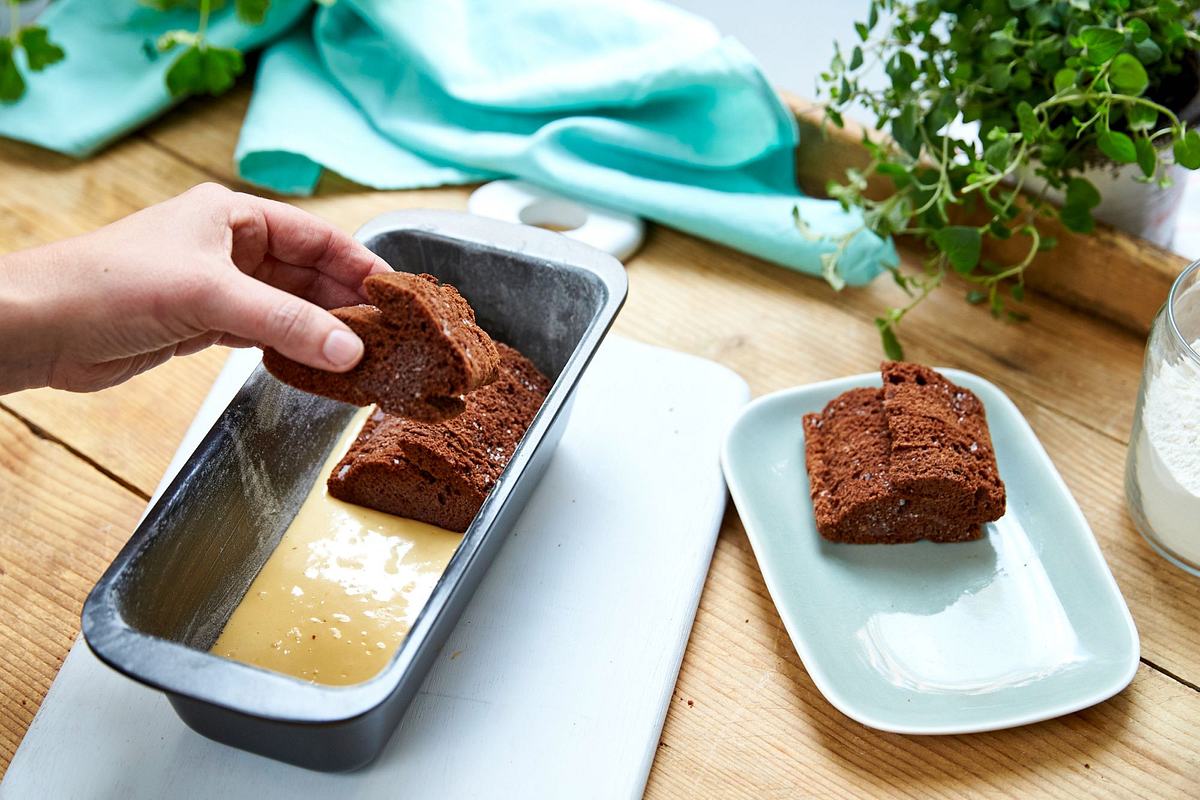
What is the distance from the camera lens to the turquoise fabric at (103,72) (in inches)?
67.1

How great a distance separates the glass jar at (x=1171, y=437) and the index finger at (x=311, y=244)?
83 centimetres

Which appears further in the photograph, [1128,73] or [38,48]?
[38,48]

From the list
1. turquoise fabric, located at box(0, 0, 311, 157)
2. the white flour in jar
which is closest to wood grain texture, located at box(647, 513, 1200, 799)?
the white flour in jar

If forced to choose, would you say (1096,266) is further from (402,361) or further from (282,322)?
(282,322)

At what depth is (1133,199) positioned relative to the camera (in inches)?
56.9

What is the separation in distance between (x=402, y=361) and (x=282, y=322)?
4.5 inches

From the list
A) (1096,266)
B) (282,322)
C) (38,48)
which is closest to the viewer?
(282,322)

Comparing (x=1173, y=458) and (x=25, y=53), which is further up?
(x=1173, y=458)

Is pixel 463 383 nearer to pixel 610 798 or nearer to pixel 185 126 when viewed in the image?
pixel 610 798

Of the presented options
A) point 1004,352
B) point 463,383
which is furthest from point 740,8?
point 463,383

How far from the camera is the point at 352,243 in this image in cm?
116

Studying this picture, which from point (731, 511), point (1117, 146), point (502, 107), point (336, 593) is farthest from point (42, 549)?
point (1117, 146)

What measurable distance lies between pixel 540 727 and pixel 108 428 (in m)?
0.69

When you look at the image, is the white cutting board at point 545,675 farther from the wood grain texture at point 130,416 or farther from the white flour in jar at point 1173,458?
the white flour in jar at point 1173,458
